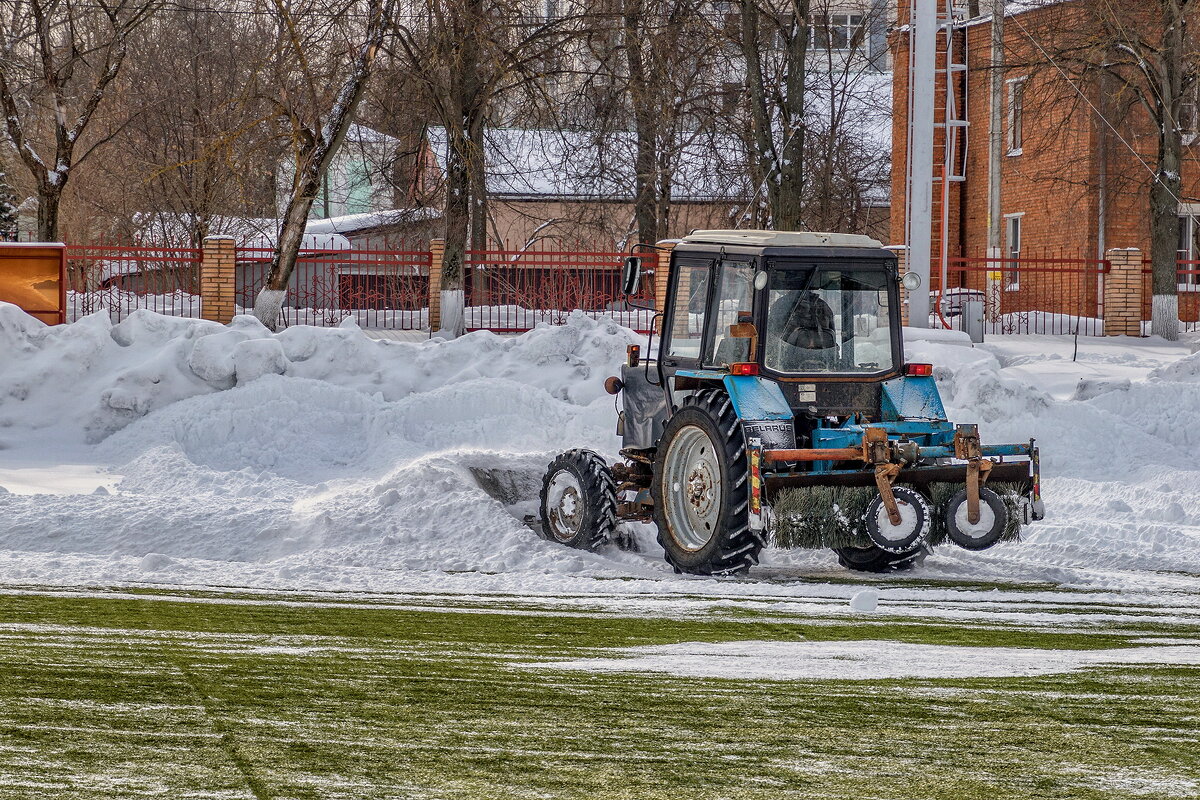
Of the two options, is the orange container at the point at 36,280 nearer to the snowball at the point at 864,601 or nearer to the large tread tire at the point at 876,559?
the large tread tire at the point at 876,559

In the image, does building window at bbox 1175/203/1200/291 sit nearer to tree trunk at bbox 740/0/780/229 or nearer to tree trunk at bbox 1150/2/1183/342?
tree trunk at bbox 1150/2/1183/342

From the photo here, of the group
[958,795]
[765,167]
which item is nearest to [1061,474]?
[958,795]

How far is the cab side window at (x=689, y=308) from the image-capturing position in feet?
31.5

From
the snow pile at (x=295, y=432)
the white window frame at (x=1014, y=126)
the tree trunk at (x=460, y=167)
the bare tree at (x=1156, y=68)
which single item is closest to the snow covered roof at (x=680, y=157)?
the tree trunk at (x=460, y=167)

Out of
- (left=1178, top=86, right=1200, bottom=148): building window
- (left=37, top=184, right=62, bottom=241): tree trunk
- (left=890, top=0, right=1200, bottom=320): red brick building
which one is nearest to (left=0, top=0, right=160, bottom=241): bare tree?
(left=37, top=184, right=62, bottom=241): tree trunk

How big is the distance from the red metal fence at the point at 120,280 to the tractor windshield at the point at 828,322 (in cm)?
1549

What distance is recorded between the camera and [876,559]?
9641 millimetres

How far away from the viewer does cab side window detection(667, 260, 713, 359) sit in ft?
31.5

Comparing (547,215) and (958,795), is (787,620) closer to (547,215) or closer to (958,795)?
(958,795)

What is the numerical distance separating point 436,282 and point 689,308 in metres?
15.5

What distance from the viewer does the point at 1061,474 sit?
13.4 meters

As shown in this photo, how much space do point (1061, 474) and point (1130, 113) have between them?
18137 mm

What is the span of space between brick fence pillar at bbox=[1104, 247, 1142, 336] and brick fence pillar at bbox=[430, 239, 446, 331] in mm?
11169

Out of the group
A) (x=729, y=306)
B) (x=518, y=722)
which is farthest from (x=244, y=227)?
(x=518, y=722)
